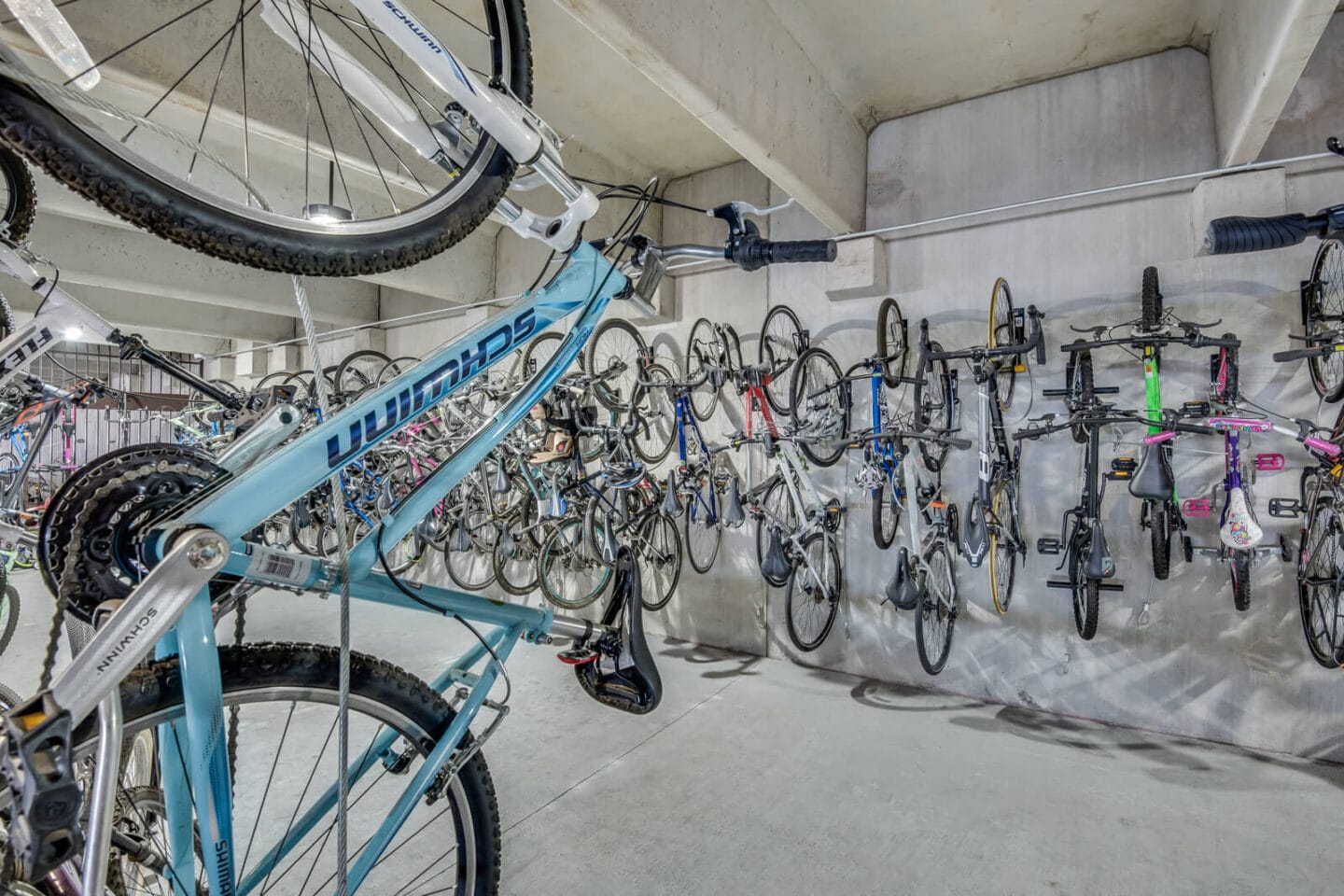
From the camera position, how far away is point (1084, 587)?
10.1 feet

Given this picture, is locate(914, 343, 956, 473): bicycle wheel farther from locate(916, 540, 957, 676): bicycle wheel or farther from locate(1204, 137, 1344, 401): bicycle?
locate(1204, 137, 1344, 401): bicycle

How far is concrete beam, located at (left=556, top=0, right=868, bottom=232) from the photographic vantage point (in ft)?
6.85

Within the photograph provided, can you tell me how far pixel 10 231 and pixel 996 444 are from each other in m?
3.78

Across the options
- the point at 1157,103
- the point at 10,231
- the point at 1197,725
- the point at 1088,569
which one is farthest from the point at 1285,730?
the point at 10,231

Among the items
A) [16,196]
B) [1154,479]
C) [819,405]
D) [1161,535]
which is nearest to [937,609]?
[1161,535]

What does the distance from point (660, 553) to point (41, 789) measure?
3780mm

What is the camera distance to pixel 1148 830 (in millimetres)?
2246

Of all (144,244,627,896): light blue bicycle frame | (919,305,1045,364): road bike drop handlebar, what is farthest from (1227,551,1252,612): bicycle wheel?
(144,244,627,896): light blue bicycle frame

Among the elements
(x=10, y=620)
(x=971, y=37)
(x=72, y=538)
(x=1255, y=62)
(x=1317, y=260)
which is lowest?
(x=10, y=620)


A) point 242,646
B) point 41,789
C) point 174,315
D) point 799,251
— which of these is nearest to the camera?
point 41,789

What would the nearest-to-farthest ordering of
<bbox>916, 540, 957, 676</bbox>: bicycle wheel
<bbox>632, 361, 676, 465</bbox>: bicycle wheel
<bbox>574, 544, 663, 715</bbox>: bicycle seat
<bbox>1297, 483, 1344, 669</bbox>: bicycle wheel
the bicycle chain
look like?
the bicycle chain → <bbox>574, 544, 663, 715</bbox>: bicycle seat → <bbox>1297, 483, 1344, 669</bbox>: bicycle wheel → <bbox>916, 540, 957, 676</bbox>: bicycle wheel → <bbox>632, 361, 676, 465</bbox>: bicycle wheel

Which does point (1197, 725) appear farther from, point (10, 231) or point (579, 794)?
point (10, 231)

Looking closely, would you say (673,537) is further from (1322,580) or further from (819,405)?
(1322,580)

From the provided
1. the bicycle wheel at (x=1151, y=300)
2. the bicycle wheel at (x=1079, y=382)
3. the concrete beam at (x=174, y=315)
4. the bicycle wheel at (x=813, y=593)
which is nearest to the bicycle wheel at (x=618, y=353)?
the bicycle wheel at (x=813, y=593)
